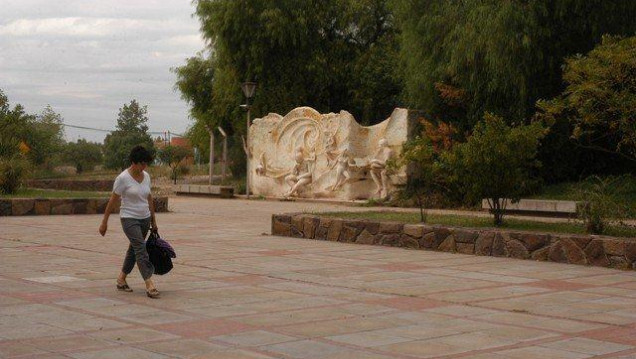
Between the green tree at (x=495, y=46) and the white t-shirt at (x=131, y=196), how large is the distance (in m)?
17.0

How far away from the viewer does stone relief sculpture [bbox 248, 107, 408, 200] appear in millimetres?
29828

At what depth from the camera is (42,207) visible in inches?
964

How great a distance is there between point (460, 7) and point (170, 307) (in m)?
20.6

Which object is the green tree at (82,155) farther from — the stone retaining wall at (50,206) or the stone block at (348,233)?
the stone block at (348,233)

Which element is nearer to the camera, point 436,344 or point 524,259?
point 436,344

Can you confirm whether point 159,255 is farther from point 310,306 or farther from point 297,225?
→ point 297,225

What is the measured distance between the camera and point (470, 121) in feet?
94.3

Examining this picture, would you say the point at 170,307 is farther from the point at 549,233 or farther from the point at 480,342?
the point at 549,233

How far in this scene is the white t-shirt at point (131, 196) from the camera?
10.7 m

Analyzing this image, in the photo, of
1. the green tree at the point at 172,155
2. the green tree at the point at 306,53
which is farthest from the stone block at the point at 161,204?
the green tree at the point at 172,155

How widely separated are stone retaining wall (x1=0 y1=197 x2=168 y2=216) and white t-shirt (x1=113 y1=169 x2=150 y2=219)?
13.8 metres

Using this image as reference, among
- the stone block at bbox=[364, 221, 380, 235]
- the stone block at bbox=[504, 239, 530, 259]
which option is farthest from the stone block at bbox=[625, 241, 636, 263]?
the stone block at bbox=[364, 221, 380, 235]

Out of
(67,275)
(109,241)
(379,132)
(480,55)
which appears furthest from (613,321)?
(379,132)

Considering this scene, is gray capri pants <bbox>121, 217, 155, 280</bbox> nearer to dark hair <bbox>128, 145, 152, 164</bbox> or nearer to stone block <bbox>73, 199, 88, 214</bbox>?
dark hair <bbox>128, 145, 152, 164</bbox>
